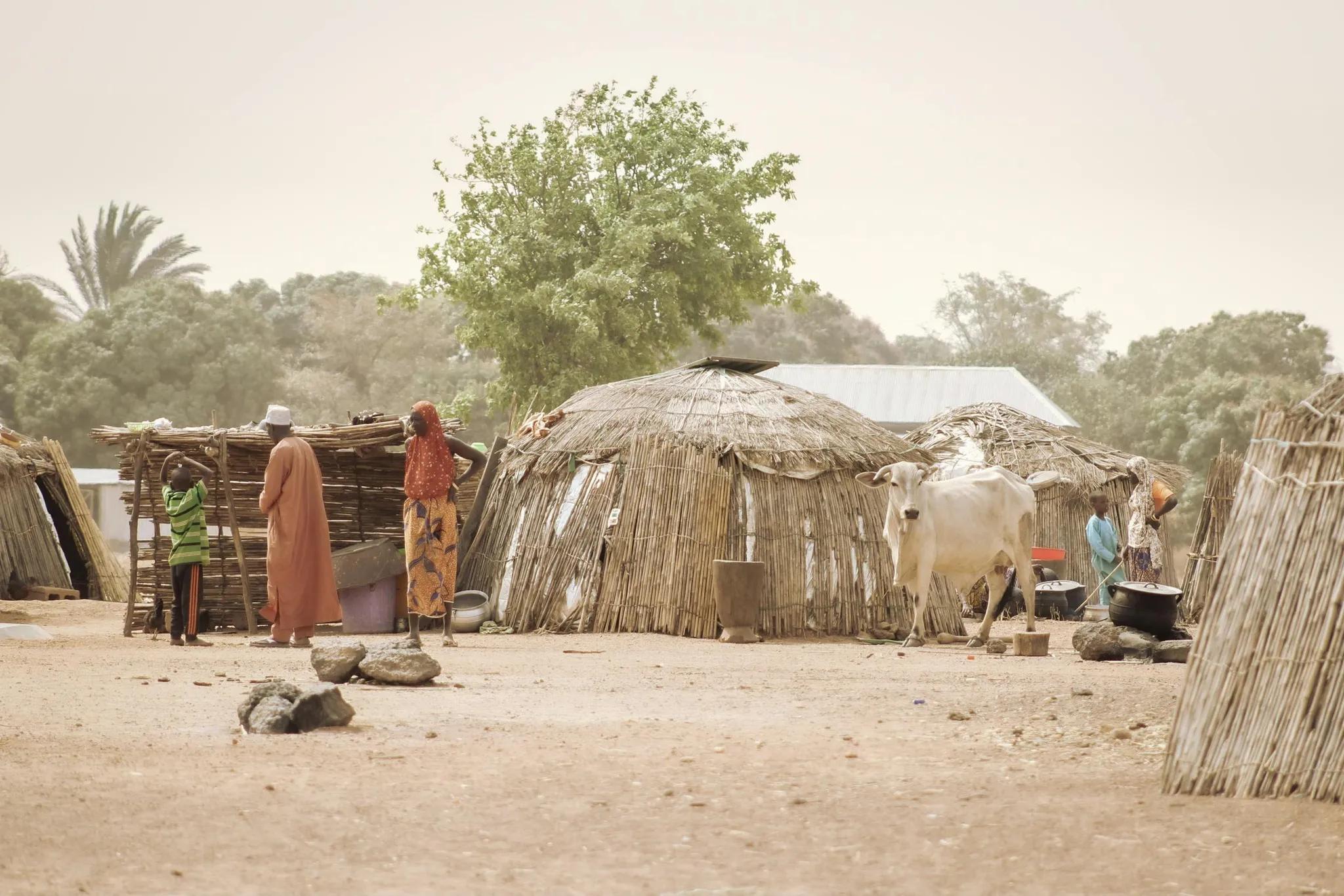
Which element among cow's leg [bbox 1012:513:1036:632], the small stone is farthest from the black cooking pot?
the small stone

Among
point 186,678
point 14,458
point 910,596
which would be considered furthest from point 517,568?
point 14,458

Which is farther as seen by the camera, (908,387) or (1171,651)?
(908,387)

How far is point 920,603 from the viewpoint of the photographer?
1370cm

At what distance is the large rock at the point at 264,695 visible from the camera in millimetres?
7605

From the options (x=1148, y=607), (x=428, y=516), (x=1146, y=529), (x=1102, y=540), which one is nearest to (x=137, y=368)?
(x=1102, y=540)

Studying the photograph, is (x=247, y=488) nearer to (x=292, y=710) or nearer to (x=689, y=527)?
(x=689, y=527)

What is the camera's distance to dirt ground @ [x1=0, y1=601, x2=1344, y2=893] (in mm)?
4887

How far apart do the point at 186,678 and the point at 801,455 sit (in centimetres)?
685

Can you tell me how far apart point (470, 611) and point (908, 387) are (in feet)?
82.9

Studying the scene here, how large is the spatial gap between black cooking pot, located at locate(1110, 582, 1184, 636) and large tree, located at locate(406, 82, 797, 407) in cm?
1752

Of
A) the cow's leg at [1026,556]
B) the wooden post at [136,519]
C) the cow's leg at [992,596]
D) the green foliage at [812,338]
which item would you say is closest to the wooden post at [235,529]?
the wooden post at [136,519]

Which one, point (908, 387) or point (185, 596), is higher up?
point (908, 387)

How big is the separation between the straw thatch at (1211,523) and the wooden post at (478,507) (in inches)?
309

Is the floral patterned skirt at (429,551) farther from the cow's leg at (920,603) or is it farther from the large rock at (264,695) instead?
the large rock at (264,695)
